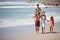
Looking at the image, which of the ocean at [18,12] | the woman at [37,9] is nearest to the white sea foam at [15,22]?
the ocean at [18,12]

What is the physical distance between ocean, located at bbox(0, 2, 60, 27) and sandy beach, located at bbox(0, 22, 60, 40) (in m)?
0.06

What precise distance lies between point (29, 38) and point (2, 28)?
1.31 feet

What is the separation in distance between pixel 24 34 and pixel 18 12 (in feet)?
1.06

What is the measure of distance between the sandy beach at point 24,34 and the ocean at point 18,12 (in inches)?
2.3

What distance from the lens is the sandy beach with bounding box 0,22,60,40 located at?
6.50 ft

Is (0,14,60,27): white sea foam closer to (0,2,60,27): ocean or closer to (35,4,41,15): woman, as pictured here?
(0,2,60,27): ocean

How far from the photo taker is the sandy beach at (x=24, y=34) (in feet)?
6.50

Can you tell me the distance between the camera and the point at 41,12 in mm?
2053

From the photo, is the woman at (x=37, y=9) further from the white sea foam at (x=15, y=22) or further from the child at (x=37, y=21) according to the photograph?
the white sea foam at (x=15, y=22)

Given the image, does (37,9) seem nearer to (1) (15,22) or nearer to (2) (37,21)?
(2) (37,21)

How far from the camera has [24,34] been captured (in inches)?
79.6

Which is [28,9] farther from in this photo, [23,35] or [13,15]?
[23,35]

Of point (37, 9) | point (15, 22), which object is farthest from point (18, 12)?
point (37, 9)

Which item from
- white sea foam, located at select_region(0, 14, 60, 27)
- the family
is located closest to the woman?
the family
